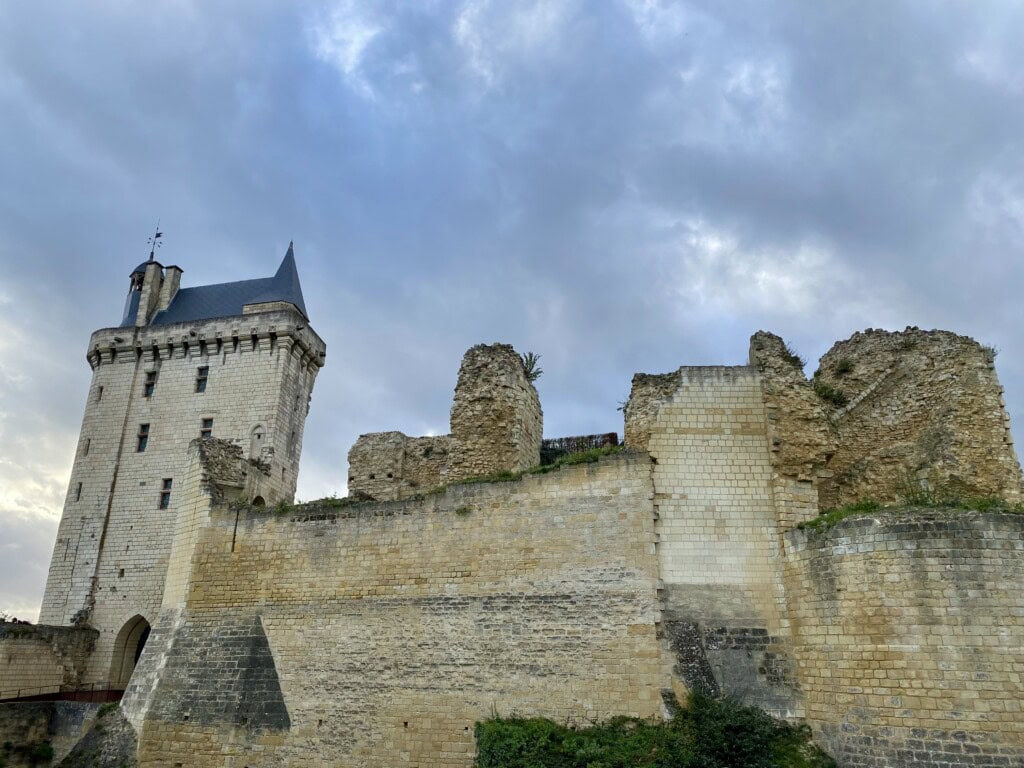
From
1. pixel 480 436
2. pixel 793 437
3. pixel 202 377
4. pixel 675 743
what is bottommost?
pixel 675 743

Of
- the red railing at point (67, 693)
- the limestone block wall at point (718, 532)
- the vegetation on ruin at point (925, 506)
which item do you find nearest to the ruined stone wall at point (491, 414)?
the limestone block wall at point (718, 532)

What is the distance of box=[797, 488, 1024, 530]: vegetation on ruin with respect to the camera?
9.28 meters

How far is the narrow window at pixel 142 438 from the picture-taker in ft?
77.0

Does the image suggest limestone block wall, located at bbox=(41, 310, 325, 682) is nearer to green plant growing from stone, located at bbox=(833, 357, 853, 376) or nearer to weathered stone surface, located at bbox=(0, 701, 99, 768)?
weathered stone surface, located at bbox=(0, 701, 99, 768)

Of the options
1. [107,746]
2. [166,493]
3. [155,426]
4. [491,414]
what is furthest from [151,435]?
[491,414]

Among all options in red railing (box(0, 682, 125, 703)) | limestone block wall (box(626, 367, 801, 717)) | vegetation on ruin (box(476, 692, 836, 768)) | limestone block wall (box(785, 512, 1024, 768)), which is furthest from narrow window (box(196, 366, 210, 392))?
limestone block wall (box(785, 512, 1024, 768))

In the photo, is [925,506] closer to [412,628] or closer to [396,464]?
[412,628]

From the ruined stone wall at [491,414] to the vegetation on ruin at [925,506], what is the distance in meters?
5.61

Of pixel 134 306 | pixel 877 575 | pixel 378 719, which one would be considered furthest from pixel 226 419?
pixel 877 575

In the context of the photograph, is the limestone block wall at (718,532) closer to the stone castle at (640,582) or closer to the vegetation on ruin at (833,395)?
the stone castle at (640,582)

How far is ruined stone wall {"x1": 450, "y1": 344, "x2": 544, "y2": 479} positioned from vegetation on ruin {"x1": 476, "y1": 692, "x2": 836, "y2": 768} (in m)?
5.10

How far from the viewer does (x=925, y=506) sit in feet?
31.1

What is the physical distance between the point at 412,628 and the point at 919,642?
23.6ft

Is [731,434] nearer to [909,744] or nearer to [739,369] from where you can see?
[739,369]
